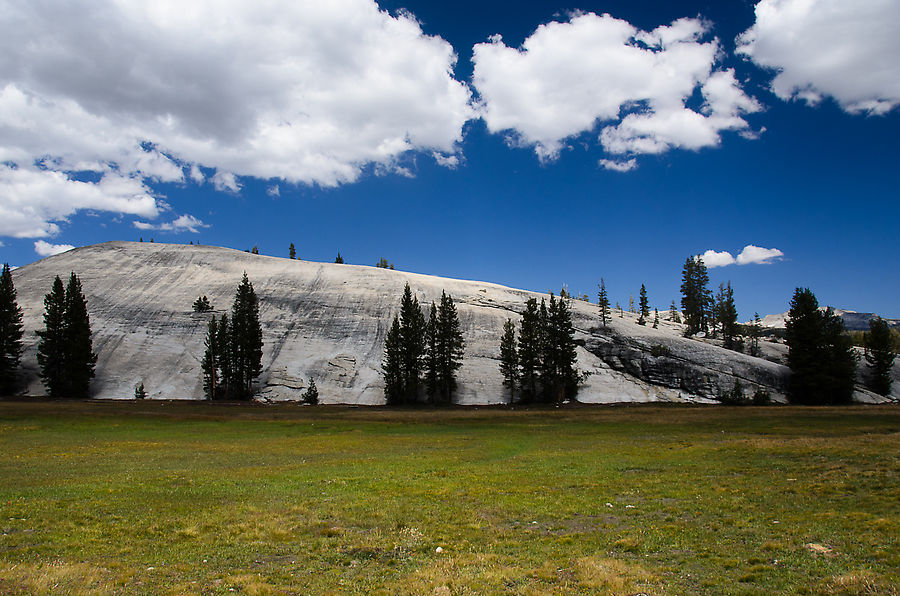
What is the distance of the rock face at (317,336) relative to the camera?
9356 cm

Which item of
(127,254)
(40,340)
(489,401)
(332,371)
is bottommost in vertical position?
(489,401)

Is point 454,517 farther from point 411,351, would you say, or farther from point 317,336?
point 317,336

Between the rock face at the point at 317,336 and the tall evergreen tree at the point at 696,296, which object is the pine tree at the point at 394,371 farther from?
the tall evergreen tree at the point at 696,296

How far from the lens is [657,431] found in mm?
46344

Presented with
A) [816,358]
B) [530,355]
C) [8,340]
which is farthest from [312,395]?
[816,358]

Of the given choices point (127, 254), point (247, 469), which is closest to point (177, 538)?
point (247, 469)

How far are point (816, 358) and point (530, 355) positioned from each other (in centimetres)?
5462

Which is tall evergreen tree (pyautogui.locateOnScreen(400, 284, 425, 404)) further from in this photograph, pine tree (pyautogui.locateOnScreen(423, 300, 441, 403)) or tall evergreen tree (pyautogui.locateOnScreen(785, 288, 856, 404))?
tall evergreen tree (pyautogui.locateOnScreen(785, 288, 856, 404))

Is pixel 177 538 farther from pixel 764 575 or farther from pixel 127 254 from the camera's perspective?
pixel 127 254

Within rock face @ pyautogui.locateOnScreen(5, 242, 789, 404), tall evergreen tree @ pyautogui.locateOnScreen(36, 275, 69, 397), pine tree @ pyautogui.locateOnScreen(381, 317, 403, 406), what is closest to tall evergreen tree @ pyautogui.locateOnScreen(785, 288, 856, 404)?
rock face @ pyautogui.locateOnScreen(5, 242, 789, 404)

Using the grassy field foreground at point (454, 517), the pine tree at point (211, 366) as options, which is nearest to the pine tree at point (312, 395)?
the pine tree at point (211, 366)

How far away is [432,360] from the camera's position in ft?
306

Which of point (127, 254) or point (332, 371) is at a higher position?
point (127, 254)

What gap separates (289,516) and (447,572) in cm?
791
